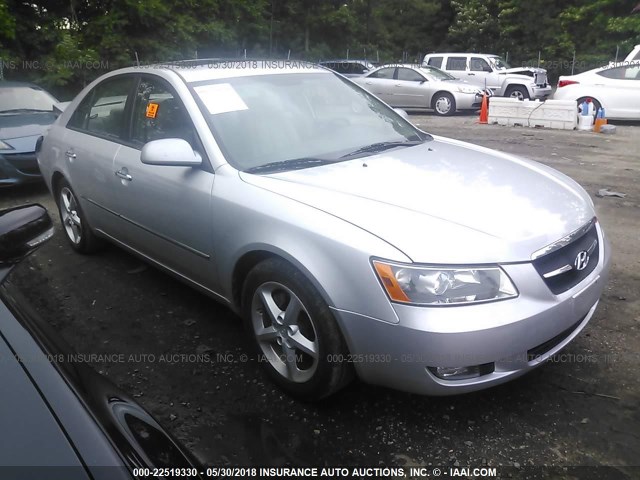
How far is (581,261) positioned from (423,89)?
13566mm

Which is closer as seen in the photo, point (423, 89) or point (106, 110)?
point (106, 110)

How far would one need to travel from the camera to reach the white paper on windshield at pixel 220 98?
3.28 metres

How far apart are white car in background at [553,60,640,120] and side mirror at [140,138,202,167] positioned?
11.5 metres

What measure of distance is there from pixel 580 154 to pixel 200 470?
884 cm

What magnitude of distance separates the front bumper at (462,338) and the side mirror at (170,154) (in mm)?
1277

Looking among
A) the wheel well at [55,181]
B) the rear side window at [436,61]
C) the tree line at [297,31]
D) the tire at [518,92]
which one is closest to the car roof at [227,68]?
the wheel well at [55,181]

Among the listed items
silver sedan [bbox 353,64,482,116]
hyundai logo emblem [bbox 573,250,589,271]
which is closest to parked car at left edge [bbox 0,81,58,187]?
hyundai logo emblem [bbox 573,250,589,271]

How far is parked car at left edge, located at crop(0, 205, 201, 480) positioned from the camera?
1137 mm

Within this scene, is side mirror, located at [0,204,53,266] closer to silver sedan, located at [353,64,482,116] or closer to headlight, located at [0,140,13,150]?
headlight, located at [0,140,13,150]

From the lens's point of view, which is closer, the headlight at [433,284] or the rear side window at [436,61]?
the headlight at [433,284]

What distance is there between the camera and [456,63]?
61.3 feet

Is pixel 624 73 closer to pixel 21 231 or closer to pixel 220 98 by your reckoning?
pixel 220 98

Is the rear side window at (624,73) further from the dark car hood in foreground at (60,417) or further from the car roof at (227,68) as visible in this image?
the dark car hood in foreground at (60,417)

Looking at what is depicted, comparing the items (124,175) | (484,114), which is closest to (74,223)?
(124,175)
